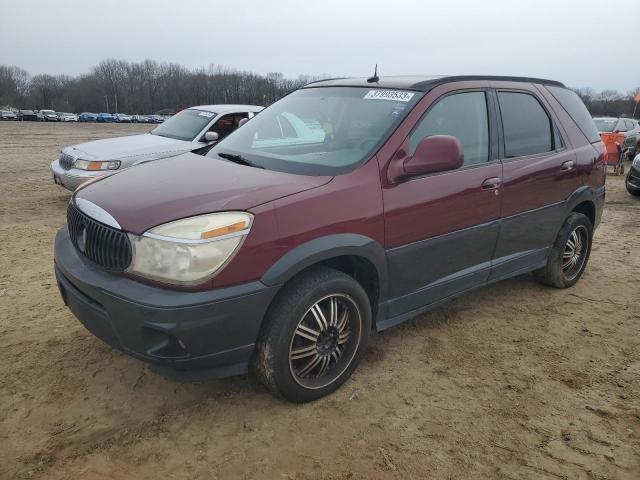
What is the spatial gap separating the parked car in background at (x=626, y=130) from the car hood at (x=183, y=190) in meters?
15.1

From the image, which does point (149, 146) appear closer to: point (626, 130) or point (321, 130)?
point (321, 130)

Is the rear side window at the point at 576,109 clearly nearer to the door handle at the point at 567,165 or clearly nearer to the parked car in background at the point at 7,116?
the door handle at the point at 567,165

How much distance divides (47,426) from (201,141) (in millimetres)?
6007

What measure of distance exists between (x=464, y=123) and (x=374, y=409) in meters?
2.08

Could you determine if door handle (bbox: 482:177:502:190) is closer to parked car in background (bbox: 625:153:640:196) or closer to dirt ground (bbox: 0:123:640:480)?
dirt ground (bbox: 0:123:640:480)

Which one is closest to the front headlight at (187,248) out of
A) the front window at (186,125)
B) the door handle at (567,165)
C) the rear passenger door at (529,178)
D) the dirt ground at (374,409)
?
the dirt ground at (374,409)

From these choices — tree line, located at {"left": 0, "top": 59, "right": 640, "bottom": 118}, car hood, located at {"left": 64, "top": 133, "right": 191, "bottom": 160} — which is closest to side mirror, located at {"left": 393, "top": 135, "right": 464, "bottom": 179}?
car hood, located at {"left": 64, "top": 133, "right": 191, "bottom": 160}

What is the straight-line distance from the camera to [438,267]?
11.2ft

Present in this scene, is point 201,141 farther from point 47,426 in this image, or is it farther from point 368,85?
point 47,426

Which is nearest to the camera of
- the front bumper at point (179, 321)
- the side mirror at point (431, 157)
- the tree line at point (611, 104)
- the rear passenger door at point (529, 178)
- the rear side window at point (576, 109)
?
the front bumper at point (179, 321)

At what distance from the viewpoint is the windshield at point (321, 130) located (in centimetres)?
313

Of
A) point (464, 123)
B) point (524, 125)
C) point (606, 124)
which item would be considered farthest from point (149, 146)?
point (606, 124)

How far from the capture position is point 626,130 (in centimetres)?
1549

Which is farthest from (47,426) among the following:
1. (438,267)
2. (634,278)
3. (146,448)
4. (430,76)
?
(634,278)
